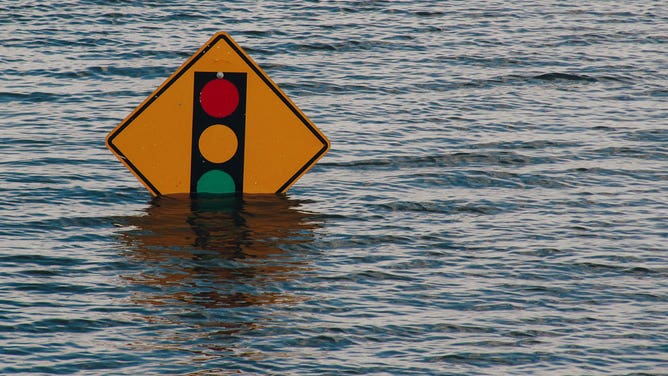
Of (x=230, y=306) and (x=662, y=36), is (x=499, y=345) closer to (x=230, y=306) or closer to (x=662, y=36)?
(x=230, y=306)

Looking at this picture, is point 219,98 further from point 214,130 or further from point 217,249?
point 217,249

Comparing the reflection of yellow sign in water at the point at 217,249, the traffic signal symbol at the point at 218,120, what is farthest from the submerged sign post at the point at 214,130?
the reflection of yellow sign in water at the point at 217,249

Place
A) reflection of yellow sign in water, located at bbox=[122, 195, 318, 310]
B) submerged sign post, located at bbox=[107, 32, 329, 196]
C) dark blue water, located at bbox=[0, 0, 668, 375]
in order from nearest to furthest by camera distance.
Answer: dark blue water, located at bbox=[0, 0, 668, 375]
reflection of yellow sign in water, located at bbox=[122, 195, 318, 310]
submerged sign post, located at bbox=[107, 32, 329, 196]

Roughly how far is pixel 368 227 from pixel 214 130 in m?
1.66

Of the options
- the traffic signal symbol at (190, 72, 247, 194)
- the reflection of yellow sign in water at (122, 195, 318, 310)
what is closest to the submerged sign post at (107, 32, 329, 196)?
the traffic signal symbol at (190, 72, 247, 194)

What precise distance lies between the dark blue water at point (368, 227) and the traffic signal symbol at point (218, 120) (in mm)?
401

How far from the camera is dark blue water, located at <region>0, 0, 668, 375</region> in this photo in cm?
833

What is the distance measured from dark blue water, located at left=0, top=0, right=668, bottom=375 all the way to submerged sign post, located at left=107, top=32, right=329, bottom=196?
0.28 m

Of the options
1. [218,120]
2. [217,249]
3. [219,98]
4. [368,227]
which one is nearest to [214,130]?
[218,120]

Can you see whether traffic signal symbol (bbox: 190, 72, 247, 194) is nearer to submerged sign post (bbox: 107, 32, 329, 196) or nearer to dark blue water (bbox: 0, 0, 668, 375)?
submerged sign post (bbox: 107, 32, 329, 196)

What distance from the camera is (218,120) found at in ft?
37.7

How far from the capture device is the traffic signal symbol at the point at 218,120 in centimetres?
1142

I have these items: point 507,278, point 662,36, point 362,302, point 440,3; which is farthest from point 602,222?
point 440,3

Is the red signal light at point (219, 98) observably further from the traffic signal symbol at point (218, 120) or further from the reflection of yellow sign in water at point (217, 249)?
the reflection of yellow sign in water at point (217, 249)
